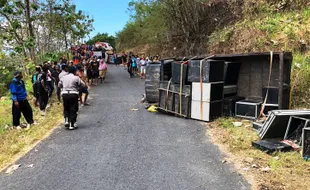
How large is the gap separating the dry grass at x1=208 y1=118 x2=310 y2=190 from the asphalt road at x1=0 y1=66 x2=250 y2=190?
254 millimetres

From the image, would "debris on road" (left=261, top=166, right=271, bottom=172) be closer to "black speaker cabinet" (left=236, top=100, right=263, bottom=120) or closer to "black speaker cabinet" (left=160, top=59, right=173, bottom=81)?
"black speaker cabinet" (left=236, top=100, right=263, bottom=120)

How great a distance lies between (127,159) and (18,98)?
14.9 feet

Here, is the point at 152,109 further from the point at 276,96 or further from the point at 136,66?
the point at 136,66

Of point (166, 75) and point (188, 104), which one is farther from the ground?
point (166, 75)

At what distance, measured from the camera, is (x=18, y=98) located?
9.52m

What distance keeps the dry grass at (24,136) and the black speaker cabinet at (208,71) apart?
14.4 ft

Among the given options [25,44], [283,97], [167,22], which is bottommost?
[283,97]

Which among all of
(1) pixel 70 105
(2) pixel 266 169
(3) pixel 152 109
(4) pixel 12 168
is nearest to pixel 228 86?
(3) pixel 152 109

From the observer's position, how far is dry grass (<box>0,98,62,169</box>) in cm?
724

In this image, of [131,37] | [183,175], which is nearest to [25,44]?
[183,175]

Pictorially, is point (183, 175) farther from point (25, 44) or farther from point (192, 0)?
point (192, 0)

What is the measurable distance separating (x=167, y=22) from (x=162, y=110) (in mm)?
13994

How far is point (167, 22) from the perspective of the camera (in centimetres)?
2427

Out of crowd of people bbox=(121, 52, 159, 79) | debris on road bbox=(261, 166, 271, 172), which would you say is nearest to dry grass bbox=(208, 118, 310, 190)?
debris on road bbox=(261, 166, 271, 172)
